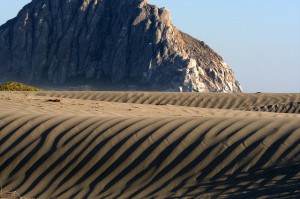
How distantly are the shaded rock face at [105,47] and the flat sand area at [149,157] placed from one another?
68649 mm

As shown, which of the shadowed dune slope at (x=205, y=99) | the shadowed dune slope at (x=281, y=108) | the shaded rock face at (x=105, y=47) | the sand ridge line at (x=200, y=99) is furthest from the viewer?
the shaded rock face at (x=105, y=47)

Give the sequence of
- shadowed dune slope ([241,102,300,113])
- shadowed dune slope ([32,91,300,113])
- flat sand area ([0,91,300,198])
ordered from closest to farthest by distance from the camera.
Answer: flat sand area ([0,91,300,198]) → shadowed dune slope ([241,102,300,113]) → shadowed dune slope ([32,91,300,113])

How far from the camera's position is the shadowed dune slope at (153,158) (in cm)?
830

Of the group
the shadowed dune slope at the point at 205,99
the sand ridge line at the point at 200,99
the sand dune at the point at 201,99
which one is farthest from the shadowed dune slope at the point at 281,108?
the sand ridge line at the point at 200,99

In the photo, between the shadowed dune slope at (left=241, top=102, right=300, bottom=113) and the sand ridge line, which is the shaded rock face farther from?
the shadowed dune slope at (left=241, top=102, right=300, bottom=113)

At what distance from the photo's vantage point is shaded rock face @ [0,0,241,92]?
274ft

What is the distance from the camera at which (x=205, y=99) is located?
77.1 feet

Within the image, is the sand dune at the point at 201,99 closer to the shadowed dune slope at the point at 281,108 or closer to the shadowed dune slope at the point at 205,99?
the shadowed dune slope at the point at 205,99

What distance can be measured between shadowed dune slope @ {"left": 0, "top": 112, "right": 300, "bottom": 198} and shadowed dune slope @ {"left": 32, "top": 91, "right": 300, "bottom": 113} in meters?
11.7

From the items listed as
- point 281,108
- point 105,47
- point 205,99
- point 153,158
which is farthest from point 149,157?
point 105,47

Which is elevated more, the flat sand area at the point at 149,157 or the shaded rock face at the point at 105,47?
the shaded rock face at the point at 105,47

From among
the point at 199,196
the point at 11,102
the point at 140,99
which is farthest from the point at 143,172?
the point at 140,99

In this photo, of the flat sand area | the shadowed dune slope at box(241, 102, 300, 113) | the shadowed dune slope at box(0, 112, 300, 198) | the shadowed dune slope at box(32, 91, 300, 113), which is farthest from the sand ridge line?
the shadowed dune slope at box(0, 112, 300, 198)

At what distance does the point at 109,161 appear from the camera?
30.5 ft
